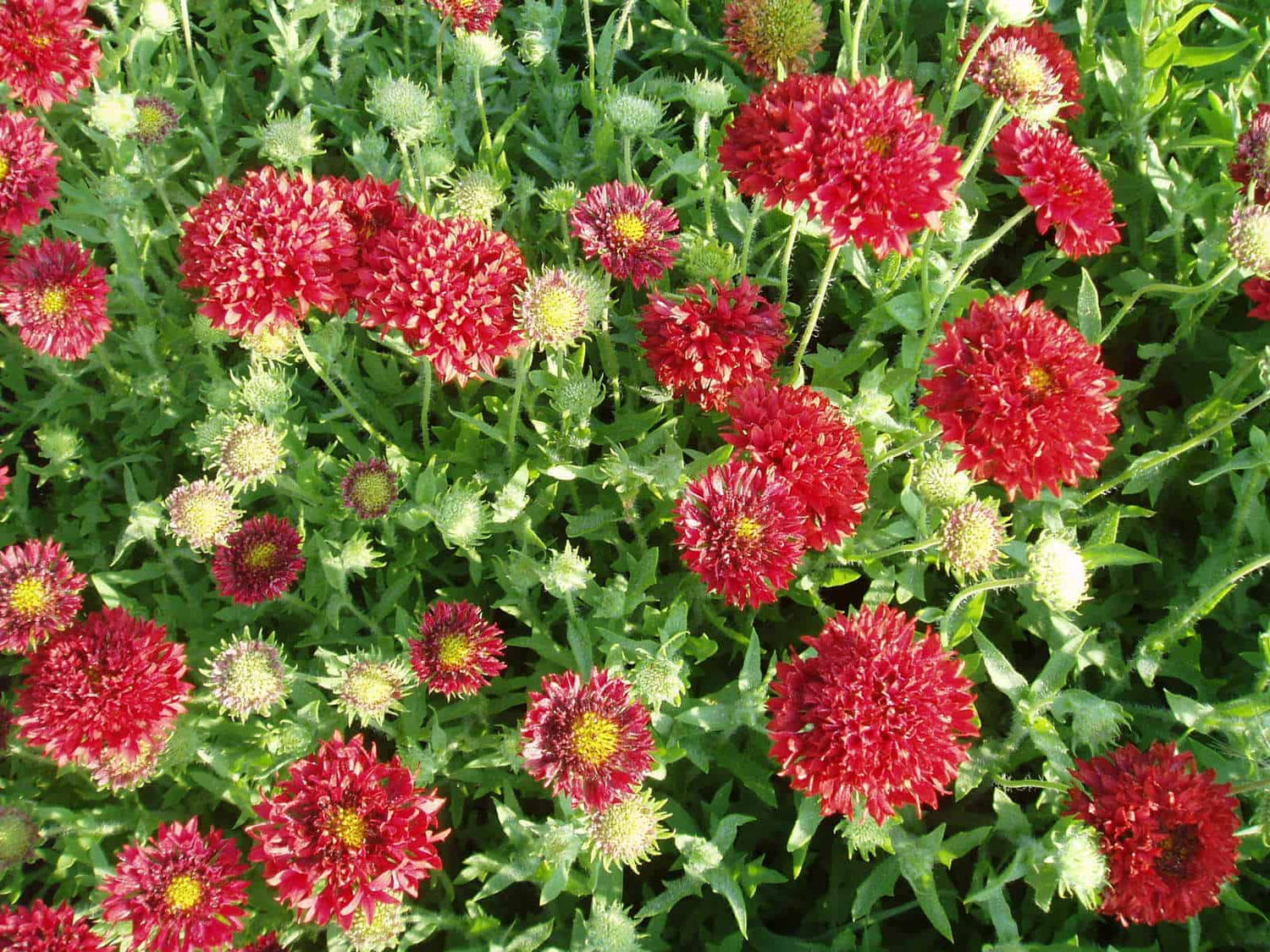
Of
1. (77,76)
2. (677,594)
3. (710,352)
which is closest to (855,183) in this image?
(710,352)

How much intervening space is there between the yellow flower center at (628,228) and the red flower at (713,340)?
230mm

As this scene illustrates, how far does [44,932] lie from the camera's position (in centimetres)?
287

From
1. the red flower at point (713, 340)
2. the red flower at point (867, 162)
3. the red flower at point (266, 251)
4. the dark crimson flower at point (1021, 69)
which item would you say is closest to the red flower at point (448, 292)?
the red flower at point (266, 251)

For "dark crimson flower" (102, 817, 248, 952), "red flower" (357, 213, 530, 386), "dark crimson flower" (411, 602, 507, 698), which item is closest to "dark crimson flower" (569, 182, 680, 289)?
"red flower" (357, 213, 530, 386)

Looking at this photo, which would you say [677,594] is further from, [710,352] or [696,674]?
[710,352]

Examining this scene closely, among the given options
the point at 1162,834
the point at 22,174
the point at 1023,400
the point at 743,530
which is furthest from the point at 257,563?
the point at 1162,834

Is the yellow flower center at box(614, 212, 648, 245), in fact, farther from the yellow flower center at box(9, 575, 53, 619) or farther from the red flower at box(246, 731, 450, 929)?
the yellow flower center at box(9, 575, 53, 619)

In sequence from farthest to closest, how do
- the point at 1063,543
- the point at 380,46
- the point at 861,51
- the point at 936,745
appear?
the point at 380,46 < the point at 861,51 < the point at 1063,543 < the point at 936,745

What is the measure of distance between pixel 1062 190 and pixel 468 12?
7.74ft

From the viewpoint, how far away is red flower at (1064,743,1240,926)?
8.86 ft

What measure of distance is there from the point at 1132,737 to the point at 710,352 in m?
2.20

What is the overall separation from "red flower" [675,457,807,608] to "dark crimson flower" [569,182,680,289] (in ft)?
2.96

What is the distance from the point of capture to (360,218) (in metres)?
3.20

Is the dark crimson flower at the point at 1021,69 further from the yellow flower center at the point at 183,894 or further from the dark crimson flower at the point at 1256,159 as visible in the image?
the yellow flower center at the point at 183,894
